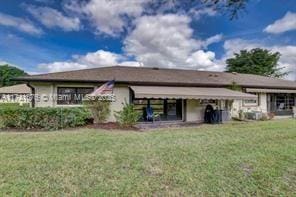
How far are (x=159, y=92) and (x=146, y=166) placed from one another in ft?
42.2

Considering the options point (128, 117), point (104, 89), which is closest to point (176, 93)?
point (128, 117)

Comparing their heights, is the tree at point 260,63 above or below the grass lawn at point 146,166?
above

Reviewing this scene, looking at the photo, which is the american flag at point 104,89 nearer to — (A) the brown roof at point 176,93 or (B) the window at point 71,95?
(B) the window at point 71,95

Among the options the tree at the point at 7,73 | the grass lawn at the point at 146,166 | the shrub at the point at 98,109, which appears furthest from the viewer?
the tree at the point at 7,73

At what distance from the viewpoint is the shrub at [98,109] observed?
71.5ft

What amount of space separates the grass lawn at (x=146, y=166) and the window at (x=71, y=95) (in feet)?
26.1

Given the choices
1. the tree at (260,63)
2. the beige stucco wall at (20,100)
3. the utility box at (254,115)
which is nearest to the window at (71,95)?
the beige stucco wall at (20,100)

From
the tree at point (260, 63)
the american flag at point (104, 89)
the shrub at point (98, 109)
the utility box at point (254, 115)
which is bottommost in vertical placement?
the utility box at point (254, 115)

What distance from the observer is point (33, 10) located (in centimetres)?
2344

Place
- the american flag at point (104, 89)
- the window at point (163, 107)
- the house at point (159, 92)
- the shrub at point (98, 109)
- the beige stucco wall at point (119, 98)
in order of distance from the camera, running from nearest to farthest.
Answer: the american flag at point (104, 89) → the house at point (159, 92) → the shrub at point (98, 109) → the beige stucco wall at point (119, 98) → the window at point (163, 107)

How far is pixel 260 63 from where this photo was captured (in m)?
65.1

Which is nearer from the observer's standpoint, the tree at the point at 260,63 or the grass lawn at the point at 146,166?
the grass lawn at the point at 146,166

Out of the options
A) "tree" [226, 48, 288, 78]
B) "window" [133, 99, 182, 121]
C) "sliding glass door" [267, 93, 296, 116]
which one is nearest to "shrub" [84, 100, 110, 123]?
"window" [133, 99, 182, 121]

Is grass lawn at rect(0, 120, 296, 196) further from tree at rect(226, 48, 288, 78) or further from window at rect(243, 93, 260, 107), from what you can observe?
tree at rect(226, 48, 288, 78)
